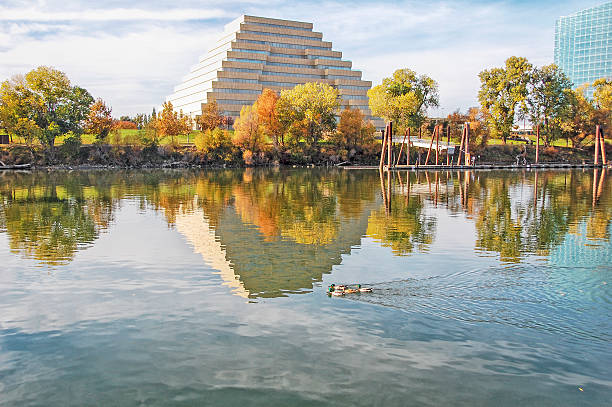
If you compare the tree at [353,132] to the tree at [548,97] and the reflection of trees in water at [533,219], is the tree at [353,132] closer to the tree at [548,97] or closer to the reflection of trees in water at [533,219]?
the tree at [548,97]

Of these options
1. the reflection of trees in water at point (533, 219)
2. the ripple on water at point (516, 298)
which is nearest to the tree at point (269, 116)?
the reflection of trees in water at point (533, 219)

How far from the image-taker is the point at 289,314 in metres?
13.1

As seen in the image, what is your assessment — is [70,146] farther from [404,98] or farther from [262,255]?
[262,255]

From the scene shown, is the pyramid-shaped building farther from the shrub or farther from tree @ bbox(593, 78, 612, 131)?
tree @ bbox(593, 78, 612, 131)

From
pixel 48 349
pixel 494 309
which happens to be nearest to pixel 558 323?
pixel 494 309

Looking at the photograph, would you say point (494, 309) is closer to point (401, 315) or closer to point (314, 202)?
point (401, 315)

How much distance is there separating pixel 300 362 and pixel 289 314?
2.67 metres

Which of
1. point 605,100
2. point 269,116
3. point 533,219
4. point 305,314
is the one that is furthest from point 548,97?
point 305,314

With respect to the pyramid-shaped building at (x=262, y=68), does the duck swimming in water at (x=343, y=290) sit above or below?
below

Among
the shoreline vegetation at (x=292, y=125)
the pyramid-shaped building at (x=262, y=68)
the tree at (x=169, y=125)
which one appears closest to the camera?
the shoreline vegetation at (x=292, y=125)

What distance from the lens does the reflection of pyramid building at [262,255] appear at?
15.9 m

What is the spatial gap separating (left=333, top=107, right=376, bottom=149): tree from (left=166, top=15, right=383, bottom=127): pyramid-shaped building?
1425 inches

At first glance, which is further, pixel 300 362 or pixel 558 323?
pixel 558 323

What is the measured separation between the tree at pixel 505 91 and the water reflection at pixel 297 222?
67.6 metres
